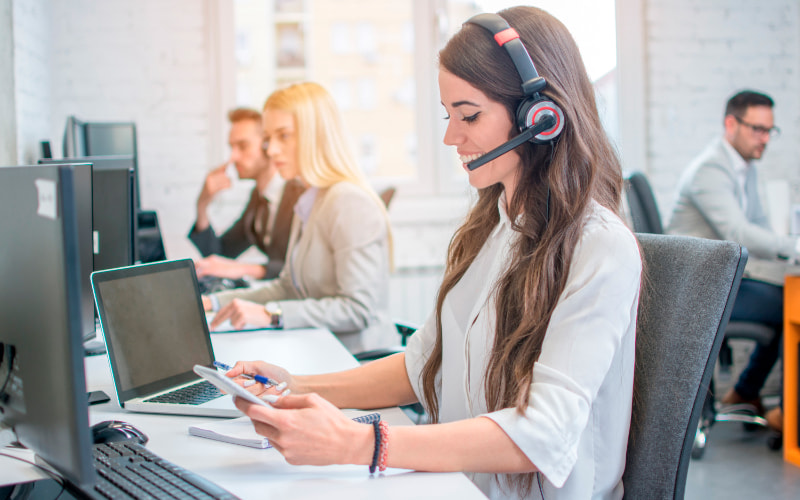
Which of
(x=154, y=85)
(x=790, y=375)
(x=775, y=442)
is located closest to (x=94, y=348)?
(x=154, y=85)

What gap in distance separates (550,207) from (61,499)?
75cm

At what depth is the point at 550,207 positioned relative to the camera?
971 millimetres

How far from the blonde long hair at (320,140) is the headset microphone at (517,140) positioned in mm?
1007

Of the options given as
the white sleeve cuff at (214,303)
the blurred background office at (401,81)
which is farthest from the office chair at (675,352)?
the blurred background office at (401,81)

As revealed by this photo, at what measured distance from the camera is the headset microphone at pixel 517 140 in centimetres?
95

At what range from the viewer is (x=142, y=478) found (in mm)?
770

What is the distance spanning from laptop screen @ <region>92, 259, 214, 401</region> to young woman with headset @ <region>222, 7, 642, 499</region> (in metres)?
0.17

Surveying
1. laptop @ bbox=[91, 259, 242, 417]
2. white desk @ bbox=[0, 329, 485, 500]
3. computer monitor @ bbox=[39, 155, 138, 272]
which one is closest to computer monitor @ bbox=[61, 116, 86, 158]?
computer monitor @ bbox=[39, 155, 138, 272]

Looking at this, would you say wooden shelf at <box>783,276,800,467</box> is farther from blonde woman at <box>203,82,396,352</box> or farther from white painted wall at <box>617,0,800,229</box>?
blonde woman at <box>203,82,396,352</box>

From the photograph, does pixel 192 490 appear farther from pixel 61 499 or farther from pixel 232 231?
pixel 232 231

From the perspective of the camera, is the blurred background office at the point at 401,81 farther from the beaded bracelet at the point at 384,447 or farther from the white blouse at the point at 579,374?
the beaded bracelet at the point at 384,447

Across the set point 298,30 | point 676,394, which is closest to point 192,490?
point 676,394

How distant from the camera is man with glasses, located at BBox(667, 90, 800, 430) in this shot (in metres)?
2.79

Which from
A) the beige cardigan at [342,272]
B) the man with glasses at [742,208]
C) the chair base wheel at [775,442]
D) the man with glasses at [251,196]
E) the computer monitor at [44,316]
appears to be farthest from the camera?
the man with glasses at [251,196]
